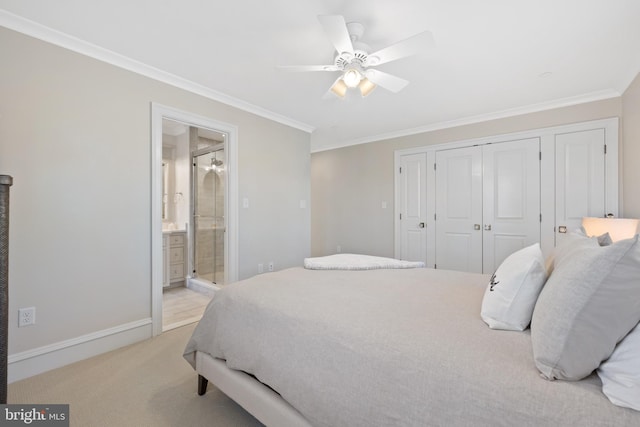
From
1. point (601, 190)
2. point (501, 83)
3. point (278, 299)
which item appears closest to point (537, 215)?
point (601, 190)

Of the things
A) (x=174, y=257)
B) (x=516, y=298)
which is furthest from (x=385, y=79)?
(x=174, y=257)

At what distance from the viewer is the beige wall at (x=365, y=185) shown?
12.0 feet

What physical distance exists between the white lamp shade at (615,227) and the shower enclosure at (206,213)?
4.35m

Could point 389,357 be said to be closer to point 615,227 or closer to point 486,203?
point 615,227

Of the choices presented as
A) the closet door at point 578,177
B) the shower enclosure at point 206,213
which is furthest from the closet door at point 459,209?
the shower enclosure at point 206,213

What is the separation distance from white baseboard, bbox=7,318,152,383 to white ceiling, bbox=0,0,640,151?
221cm

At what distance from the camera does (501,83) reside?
280cm

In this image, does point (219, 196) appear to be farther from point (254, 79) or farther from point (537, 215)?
point (537, 215)

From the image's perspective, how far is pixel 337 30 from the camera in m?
1.64

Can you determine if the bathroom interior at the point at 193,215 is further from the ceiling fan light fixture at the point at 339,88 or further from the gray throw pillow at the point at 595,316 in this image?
the gray throw pillow at the point at 595,316

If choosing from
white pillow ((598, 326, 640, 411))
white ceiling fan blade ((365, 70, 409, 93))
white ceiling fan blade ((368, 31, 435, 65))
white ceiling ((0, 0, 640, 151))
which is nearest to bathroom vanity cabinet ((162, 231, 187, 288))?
white ceiling ((0, 0, 640, 151))

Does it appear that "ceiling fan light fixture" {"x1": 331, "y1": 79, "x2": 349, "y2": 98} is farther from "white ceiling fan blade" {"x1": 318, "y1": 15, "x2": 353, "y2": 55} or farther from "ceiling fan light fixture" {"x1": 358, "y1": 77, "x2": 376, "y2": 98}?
"white ceiling fan blade" {"x1": 318, "y1": 15, "x2": 353, "y2": 55}

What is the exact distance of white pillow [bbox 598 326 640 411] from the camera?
0.71 m

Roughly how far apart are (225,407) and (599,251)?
1905mm
